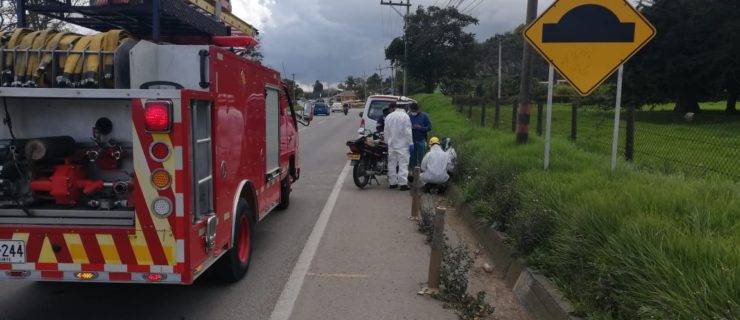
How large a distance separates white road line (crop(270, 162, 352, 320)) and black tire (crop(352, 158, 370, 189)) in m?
1.85

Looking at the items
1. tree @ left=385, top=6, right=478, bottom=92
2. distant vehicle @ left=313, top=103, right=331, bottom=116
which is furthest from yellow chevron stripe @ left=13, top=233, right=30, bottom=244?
tree @ left=385, top=6, right=478, bottom=92

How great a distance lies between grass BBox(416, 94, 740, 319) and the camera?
3404 millimetres

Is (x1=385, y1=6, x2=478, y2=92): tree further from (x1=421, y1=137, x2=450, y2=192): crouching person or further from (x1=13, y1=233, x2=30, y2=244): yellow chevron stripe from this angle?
(x1=13, y1=233, x2=30, y2=244): yellow chevron stripe

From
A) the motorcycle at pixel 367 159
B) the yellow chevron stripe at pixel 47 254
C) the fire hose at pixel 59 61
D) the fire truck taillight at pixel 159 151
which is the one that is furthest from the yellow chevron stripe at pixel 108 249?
Result: the motorcycle at pixel 367 159

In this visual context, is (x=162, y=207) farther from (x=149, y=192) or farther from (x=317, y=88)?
(x=317, y=88)

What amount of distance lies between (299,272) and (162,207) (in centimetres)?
216

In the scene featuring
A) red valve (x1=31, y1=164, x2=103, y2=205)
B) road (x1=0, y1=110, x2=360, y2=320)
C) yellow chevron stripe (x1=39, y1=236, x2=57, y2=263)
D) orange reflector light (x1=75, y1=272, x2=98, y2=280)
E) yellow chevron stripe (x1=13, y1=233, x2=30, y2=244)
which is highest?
red valve (x1=31, y1=164, x2=103, y2=205)

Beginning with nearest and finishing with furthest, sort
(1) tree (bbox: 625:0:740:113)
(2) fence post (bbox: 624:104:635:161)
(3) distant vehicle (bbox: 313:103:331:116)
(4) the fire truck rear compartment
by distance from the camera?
(4) the fire truck rear compartment < (2) fence post (bbox: 624:104:635:161) < (1) tree (bbox: 625:0:740:113) < (3) distant vehicle (bbox: 313:103:331:116)

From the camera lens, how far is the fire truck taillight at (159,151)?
431cm

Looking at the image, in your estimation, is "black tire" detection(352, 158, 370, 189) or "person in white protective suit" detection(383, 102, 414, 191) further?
"black tire" detection(352, 158, 370, 189)

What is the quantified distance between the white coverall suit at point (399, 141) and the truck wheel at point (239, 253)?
570cm

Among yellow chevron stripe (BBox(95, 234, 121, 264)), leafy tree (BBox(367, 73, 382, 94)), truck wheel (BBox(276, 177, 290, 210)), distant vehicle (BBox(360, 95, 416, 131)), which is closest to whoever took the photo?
yellow chevron stripe (BBox(95, 234, 121, 264))

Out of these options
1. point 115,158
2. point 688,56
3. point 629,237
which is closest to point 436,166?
point 629,237

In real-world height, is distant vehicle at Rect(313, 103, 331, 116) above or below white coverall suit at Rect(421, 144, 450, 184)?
above
